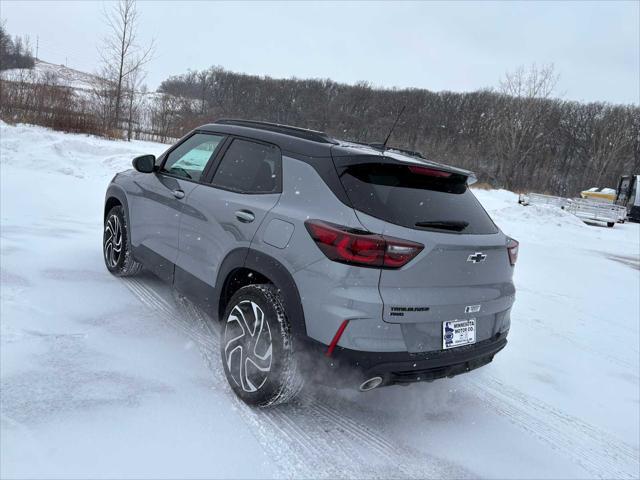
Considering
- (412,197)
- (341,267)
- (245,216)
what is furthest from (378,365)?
(245,216)

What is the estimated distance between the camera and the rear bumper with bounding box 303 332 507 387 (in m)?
2.30

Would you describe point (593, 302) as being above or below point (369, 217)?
below

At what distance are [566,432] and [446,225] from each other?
1.72 metres

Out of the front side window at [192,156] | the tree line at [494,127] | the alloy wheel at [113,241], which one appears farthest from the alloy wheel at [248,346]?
the tree line at [494,127]

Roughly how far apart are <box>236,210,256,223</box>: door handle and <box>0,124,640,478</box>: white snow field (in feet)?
3.51

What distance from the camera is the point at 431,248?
7.72 feet

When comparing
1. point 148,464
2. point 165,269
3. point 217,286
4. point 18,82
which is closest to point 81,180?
point 165,269

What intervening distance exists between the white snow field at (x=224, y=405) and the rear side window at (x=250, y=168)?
125 centimetres

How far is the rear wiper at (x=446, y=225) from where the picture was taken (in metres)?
2.45

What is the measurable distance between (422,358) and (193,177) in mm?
2163

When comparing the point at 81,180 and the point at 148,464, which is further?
the point at 81,180

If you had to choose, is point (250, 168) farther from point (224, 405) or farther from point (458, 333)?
point (458, 333)

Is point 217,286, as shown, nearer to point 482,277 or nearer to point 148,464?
point 148,464

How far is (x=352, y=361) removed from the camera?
2303 millimetres
